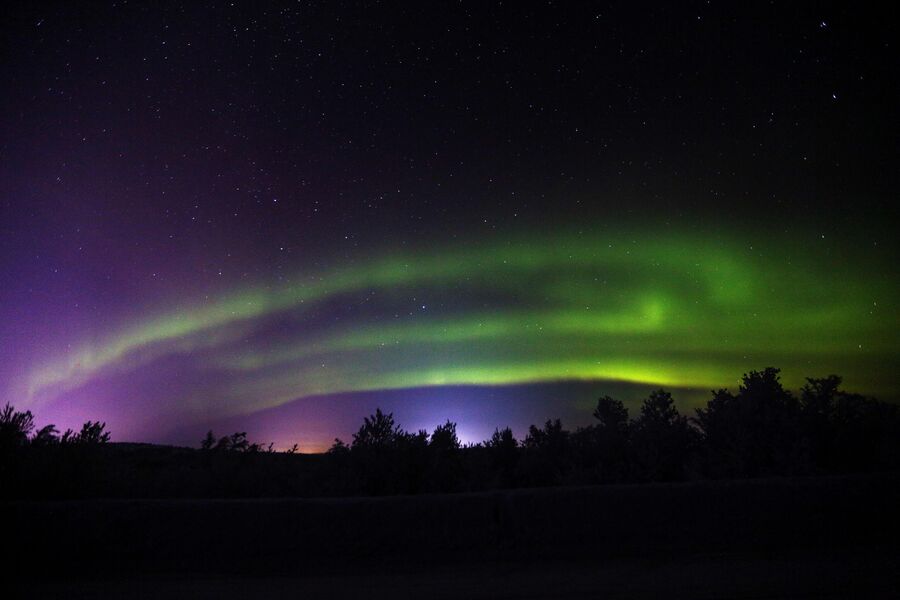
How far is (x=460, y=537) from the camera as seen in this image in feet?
16.7

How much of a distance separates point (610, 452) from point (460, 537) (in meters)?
5.21

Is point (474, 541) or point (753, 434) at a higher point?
point (753, 434)

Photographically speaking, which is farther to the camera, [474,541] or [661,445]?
[661,445]

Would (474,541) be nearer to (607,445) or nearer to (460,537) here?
(460,537)

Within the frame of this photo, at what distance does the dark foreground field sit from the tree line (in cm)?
294

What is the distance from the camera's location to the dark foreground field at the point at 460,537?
4.48 m

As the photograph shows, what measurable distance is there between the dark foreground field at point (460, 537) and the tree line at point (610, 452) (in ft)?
9.65

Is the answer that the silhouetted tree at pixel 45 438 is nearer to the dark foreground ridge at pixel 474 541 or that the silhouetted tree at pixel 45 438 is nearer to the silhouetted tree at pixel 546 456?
the dark foreground ridge at pixel 474 541

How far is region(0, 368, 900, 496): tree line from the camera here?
27.6 ft

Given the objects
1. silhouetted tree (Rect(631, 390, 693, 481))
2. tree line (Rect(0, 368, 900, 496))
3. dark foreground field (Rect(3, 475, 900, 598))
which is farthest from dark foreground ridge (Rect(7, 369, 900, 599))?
silhouetted tree (Rect(631, 390, 693, 481))

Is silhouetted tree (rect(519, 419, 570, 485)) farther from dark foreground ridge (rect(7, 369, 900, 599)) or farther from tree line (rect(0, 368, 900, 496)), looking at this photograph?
dark foreground ridge (rect(7, 369, 900, 599))

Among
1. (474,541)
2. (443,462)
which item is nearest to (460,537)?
(474,541)

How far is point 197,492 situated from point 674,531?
21.4 ft

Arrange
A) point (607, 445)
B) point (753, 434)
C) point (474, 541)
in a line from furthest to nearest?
1. point (607, 445)
2. point (753, 434)
3. point (474, 541)
